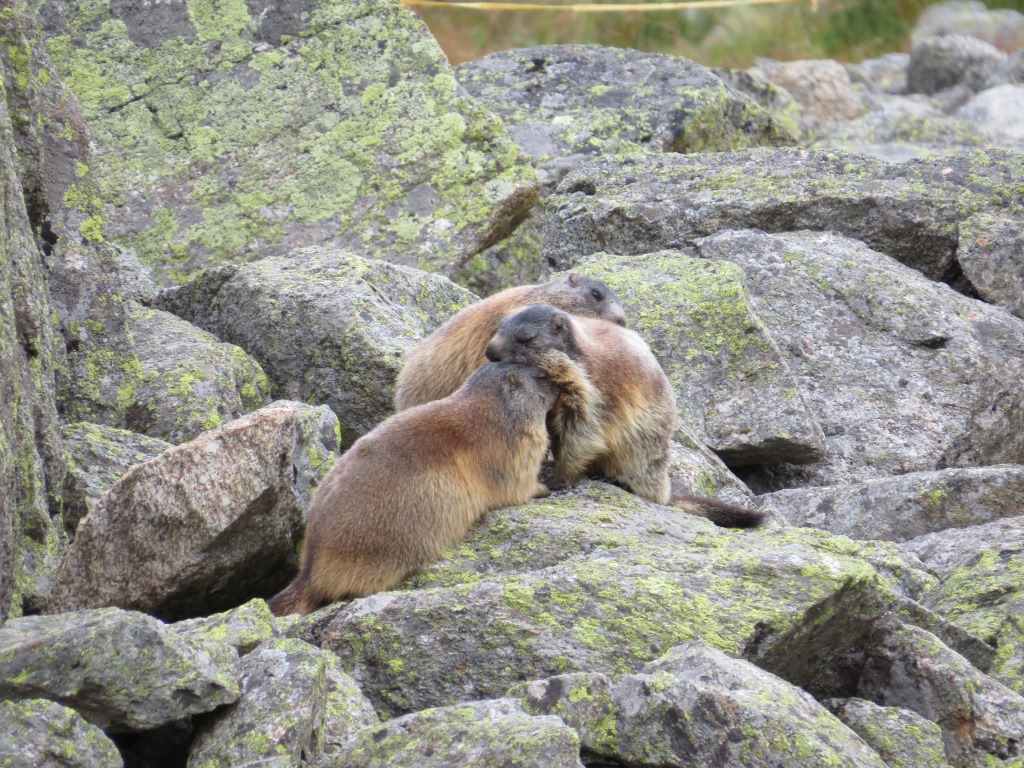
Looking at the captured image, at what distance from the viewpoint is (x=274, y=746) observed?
4.62 m

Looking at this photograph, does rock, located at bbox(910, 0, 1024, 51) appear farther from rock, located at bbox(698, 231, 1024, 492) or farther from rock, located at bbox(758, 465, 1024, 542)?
rock, located at bbox(758, 465, 1024, 542)

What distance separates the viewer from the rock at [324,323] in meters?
9.02

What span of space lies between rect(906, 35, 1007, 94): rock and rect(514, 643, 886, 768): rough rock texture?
62.6 feet

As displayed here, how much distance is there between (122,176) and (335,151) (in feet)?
5.72

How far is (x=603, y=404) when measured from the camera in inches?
300

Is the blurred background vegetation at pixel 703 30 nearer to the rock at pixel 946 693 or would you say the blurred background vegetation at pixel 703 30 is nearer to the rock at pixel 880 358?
the rock at pixel 880 358

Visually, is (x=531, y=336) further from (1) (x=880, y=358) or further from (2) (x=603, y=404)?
(1) (x=880, y=358)

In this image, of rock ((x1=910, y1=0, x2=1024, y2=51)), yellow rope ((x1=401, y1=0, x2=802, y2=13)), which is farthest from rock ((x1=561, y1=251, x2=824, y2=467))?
rock ((x1=910, y1=0, x2=1024, y2=51))

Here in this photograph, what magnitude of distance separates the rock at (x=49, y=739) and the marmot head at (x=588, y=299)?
15.7ft

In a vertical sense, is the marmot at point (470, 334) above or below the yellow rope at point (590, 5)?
below

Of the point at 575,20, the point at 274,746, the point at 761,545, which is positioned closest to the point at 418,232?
the point at 761,545

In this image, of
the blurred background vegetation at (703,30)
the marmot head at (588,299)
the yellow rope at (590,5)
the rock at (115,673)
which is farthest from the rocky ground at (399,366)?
the blurred background vegetation at (703,30)

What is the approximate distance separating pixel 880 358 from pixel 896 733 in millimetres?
4884

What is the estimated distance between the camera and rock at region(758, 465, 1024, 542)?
8.27 meters
